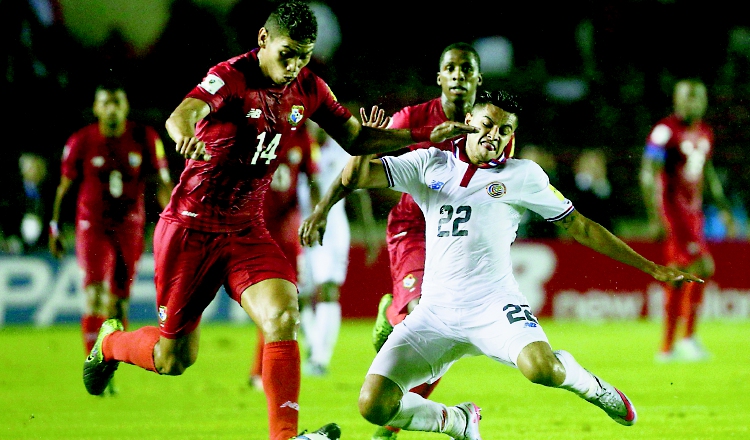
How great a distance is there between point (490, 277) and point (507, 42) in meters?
13.4

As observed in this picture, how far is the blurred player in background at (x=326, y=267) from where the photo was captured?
9289 millimetres

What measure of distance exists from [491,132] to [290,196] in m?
4.25

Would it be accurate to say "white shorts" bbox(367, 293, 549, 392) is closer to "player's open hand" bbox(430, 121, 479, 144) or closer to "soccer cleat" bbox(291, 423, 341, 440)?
"soccer cleat" bbox(291, 423, 341, 440)

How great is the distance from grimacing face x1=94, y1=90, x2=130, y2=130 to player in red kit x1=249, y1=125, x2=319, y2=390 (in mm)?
1411

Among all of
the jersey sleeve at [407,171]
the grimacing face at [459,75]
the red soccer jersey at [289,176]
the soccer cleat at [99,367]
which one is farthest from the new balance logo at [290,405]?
the red soccer jersey at [289,176]

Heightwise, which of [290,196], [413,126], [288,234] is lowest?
[288,234]

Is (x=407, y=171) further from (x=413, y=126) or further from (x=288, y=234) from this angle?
(x=288, y=234)

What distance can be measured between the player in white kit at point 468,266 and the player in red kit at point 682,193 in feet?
20.0

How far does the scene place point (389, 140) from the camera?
564 centimetres

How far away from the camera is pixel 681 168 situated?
11109 mm

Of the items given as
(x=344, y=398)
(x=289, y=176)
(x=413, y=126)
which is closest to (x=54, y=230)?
(x=289, y=176)

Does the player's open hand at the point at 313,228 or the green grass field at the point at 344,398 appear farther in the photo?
the green grass field at the point at 344,398

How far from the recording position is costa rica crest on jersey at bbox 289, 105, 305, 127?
537cm

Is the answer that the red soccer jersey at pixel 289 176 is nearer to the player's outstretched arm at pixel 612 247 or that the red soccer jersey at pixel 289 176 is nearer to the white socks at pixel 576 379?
the player's outstretched arm at pixel 612 247
